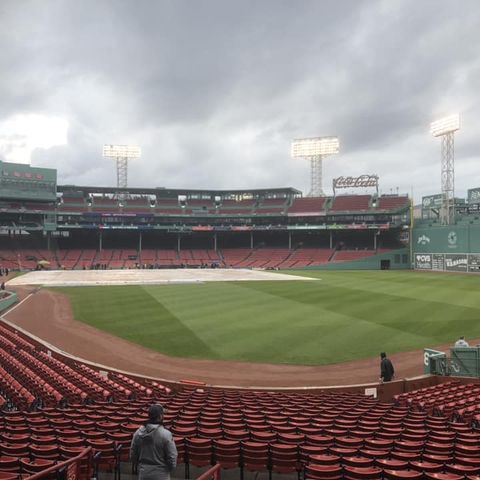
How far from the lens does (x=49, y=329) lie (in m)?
28.1

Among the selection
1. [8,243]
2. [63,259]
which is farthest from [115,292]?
[8,243]

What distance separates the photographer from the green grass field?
2269cm

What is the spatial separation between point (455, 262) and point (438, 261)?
4.58m

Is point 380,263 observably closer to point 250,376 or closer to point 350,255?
point 350,255

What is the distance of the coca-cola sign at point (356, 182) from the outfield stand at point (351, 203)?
2595 millimetres

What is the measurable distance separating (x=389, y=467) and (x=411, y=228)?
86.2 meters

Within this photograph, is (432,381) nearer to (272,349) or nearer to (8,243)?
(272,349)

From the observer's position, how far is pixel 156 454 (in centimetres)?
487

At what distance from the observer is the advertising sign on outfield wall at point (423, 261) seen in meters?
80.9

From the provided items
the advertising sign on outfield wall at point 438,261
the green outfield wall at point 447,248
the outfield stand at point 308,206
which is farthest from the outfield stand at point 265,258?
the advertising sign on outfield wall at point 438,261

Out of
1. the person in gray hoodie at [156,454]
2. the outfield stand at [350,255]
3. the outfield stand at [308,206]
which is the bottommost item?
the outfield stand at [350,255]

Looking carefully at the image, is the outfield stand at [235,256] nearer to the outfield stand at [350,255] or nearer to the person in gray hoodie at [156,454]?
the outfield stand at [350,255]

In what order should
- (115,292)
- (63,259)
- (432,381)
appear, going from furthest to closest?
(63,259), (115,292), (432,381)

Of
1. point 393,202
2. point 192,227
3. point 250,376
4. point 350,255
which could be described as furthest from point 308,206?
point 250,376
